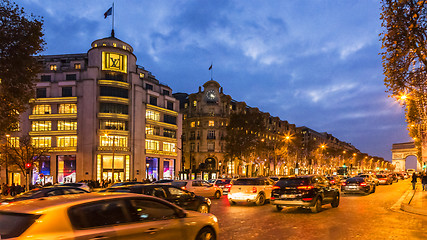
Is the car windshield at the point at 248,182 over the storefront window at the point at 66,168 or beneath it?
over

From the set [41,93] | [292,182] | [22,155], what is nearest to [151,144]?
[41,93]

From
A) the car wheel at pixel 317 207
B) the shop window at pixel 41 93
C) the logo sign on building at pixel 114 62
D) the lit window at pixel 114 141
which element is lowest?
the car wheel at pixel 317 207

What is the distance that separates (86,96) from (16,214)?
57193 mm

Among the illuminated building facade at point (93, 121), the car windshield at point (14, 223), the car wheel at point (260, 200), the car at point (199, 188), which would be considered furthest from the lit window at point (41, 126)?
the car windshield at point (14, 223)

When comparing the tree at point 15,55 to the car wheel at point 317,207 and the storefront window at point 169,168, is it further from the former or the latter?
the storefront window at point 169,168

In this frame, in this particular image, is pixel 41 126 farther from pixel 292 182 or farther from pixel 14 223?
pixel 14 223

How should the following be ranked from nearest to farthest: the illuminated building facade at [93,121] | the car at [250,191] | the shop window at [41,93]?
the car at [250,191] → the illuminated building facade at [93,121] → the shop window at [41,93]

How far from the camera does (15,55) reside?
1852cm

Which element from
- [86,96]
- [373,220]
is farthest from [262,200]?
[86,96]

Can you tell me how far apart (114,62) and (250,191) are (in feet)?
156

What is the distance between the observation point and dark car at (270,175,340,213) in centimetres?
1558

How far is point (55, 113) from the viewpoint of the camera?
196ft

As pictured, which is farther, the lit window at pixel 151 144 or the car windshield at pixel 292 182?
the lit window at pixel 151 144

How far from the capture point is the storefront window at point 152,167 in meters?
63.7
